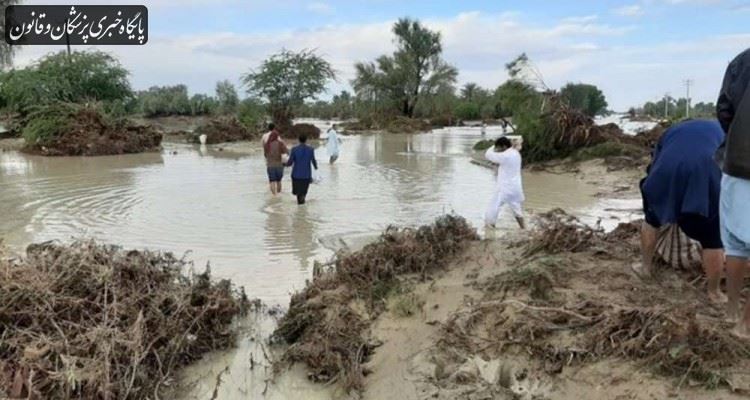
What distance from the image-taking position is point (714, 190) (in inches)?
180


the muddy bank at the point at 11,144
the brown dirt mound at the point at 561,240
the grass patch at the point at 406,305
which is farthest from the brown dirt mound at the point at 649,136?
the muddy bank at the point at 11,144

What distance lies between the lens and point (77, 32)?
28.8 meters

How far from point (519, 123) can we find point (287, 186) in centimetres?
902

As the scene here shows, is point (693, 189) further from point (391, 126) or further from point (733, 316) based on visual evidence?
point (391, 126)

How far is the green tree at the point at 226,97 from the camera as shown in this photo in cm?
5383

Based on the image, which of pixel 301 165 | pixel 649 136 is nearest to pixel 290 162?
pixel 301 165

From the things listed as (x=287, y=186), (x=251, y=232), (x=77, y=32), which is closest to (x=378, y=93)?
(x=77, y=32)

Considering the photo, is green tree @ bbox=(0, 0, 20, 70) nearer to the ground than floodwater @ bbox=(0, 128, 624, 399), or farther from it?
farther from it

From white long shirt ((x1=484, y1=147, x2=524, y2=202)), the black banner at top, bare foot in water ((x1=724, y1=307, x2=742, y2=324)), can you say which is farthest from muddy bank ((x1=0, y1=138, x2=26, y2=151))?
bare foot in water ((x1=724, y1=307, x2=742, y2=324))

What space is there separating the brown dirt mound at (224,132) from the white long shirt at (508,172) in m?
26.8

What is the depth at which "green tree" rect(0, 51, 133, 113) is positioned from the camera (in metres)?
32.3

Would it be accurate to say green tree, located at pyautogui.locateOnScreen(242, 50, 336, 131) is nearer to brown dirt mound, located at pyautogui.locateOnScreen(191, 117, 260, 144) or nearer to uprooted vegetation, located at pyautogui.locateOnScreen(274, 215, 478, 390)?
brown dirt mound, located at pyautogui.locateOnScreen(191, 117, 260, 144)

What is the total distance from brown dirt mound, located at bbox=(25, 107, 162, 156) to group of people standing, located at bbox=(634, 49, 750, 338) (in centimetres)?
2468

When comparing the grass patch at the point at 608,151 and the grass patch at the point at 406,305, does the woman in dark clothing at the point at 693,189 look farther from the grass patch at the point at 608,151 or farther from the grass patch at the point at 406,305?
the grass patch at the point at 608,151
